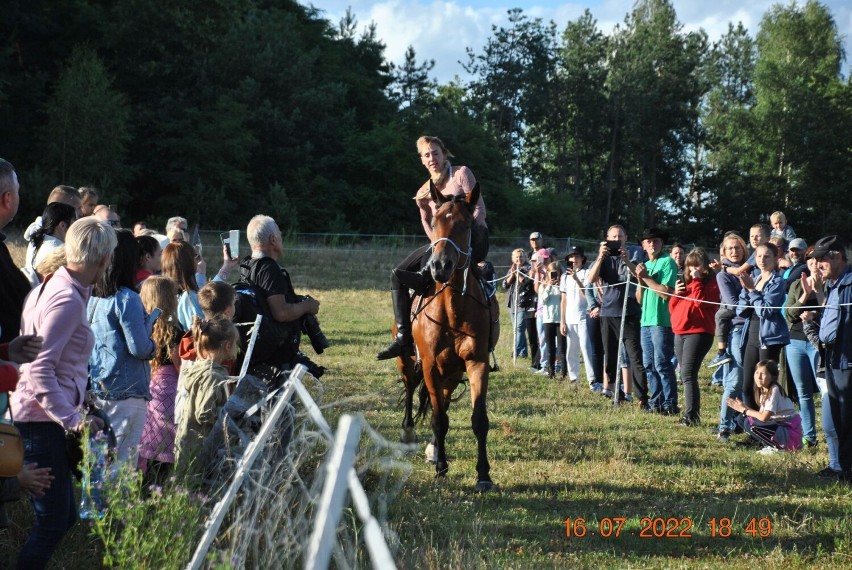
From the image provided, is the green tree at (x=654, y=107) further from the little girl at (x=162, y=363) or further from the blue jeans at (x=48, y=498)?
the blue jeans at (x=48, y=498)

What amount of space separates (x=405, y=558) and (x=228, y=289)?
2.30 m

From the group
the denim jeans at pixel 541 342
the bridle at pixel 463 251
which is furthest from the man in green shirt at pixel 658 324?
the bridle at pixel 463 251

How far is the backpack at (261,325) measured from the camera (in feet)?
22.6

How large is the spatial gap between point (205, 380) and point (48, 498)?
1.50 m

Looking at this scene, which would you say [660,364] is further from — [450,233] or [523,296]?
[523,296]

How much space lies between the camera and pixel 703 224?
65.8 m

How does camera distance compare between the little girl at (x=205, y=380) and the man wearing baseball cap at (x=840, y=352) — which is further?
the man wearing baseball cap at (x=840, y=352)

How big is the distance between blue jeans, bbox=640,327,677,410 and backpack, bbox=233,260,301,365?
6.04m

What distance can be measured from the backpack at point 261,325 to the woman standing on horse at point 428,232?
1641 millimetres

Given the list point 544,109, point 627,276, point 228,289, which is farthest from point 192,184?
point 228,289

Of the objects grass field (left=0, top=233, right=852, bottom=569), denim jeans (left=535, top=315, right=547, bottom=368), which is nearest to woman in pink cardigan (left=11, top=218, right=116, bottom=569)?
grass field (left=0, top=233, right=852, bottom=569)

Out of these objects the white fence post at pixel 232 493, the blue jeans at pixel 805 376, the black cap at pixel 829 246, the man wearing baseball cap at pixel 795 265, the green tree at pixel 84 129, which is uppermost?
the green tree at pixel 84 129

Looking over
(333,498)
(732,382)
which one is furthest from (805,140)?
(333,498)
